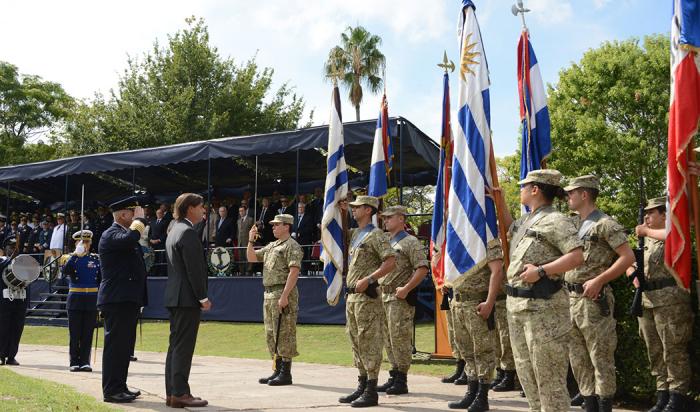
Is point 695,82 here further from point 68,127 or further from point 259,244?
point 68,127

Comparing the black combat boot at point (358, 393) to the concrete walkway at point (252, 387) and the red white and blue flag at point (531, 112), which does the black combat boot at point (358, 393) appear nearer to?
the concrete walkway at point (252, 387)

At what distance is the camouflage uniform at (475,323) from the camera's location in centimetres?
629

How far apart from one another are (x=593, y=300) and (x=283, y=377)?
374 cm

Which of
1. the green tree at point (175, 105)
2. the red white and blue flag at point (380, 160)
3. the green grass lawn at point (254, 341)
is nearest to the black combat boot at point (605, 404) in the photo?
the green grass lawn at point (254, 341)

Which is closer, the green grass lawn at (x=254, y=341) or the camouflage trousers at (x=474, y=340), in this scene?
the camouflage trousers at (x=474, y=340)

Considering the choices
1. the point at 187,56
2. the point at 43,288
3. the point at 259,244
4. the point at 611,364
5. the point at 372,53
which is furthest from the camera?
the point at 372,53

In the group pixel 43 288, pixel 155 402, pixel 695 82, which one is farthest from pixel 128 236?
pixel 43 288

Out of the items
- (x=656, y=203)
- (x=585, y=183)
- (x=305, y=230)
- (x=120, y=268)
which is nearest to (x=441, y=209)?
(x=656, y=203)

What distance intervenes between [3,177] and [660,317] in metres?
18.7

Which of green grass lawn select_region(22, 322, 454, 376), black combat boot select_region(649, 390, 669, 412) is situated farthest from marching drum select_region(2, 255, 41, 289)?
black combat boot select_region(649, 390, 669, 412)

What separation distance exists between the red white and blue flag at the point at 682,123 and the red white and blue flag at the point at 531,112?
59.3 inches

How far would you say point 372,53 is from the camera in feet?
127

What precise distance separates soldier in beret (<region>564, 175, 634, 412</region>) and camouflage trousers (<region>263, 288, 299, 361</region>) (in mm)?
3278

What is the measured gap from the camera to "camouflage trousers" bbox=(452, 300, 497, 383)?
20.6 ft
